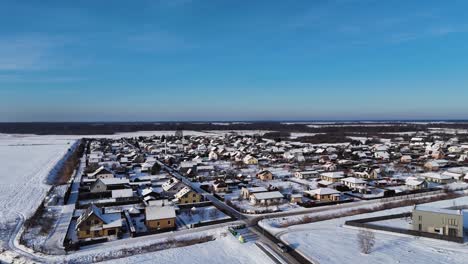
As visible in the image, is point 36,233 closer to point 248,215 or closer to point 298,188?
point 248,215

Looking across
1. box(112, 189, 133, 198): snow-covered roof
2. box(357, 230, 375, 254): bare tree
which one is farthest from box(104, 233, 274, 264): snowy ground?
box(112, 189, 133, 198): snow-covered roof

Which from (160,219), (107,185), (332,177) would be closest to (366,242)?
(160,219)

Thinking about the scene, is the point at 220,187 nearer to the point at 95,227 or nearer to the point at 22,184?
the point at 95,227

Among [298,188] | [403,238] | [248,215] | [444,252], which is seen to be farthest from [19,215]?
[444,252]

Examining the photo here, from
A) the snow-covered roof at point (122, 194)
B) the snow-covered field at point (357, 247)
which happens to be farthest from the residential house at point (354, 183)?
the snow-covered roof at point (122, 194)

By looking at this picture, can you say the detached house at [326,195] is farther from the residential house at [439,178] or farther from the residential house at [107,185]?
the residential house at [107,185]

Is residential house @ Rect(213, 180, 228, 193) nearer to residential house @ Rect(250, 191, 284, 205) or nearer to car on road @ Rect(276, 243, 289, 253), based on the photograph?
residential house @ Rect(250, 191, 284, 205)
